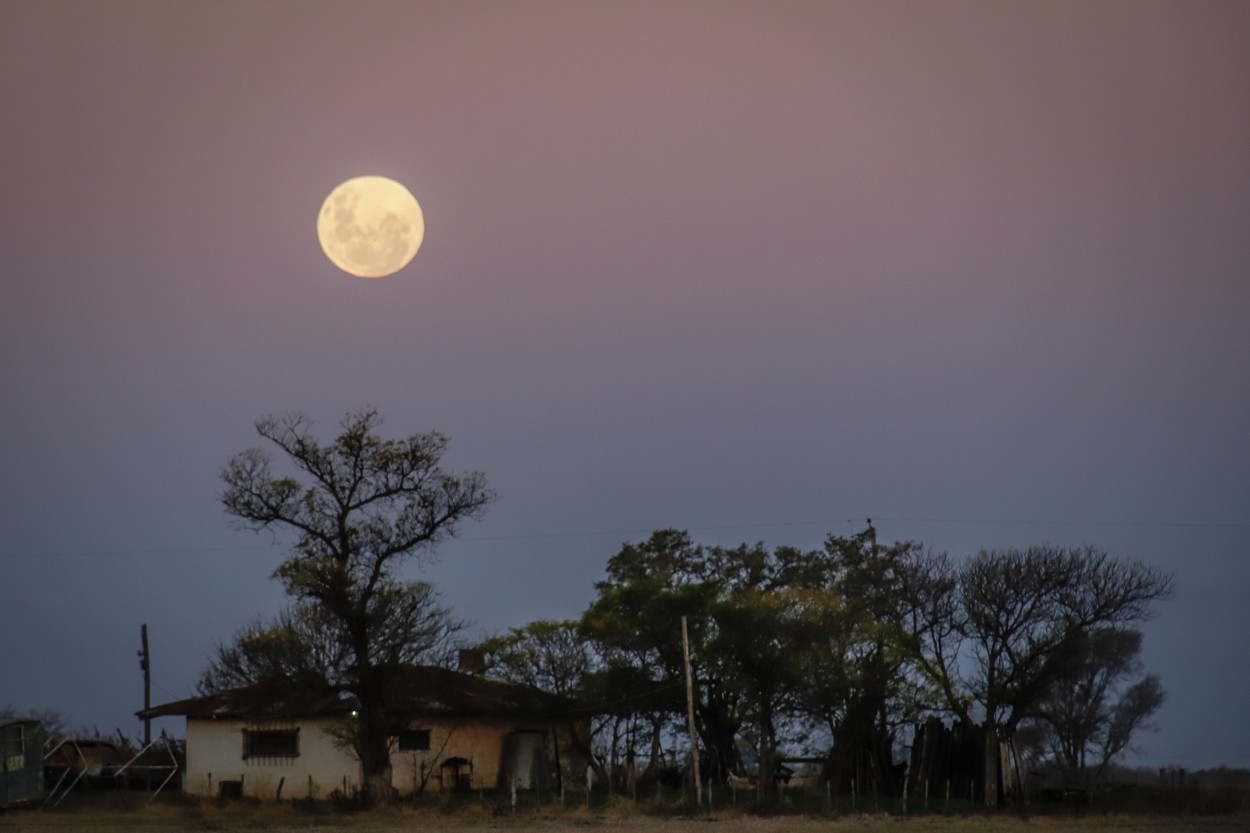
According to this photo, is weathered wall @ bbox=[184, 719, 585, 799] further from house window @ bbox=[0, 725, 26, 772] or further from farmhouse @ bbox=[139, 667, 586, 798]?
house window @ bbox=[0, 725, 26, 772]

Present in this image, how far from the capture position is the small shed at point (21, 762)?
44094mm

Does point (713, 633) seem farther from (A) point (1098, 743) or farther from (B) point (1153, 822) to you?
(A) point (1098, 743)

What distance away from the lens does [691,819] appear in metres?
40.1

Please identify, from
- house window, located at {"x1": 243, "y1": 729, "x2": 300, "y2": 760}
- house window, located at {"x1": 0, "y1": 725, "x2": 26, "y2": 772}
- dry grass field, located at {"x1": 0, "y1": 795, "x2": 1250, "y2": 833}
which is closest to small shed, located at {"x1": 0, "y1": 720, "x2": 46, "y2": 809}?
house window, located at {"x1": 0, "y1": 725, "x2": 26, "y2": 772}

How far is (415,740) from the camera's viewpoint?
2050 inches

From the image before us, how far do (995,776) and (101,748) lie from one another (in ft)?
122

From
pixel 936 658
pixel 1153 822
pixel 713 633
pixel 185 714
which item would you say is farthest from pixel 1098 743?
pixel 185 714

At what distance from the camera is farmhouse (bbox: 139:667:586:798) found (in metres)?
50.5

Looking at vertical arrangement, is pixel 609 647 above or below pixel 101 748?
above

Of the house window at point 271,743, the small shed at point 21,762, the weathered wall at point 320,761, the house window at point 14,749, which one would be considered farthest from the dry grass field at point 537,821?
the house window at point 271,743

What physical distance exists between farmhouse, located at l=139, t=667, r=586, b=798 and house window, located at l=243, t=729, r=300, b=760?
0.04 m

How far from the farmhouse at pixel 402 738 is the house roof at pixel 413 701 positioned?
0.04 metres

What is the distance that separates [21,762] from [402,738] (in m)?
12.7

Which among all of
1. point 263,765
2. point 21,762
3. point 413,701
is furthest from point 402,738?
point 21,762
